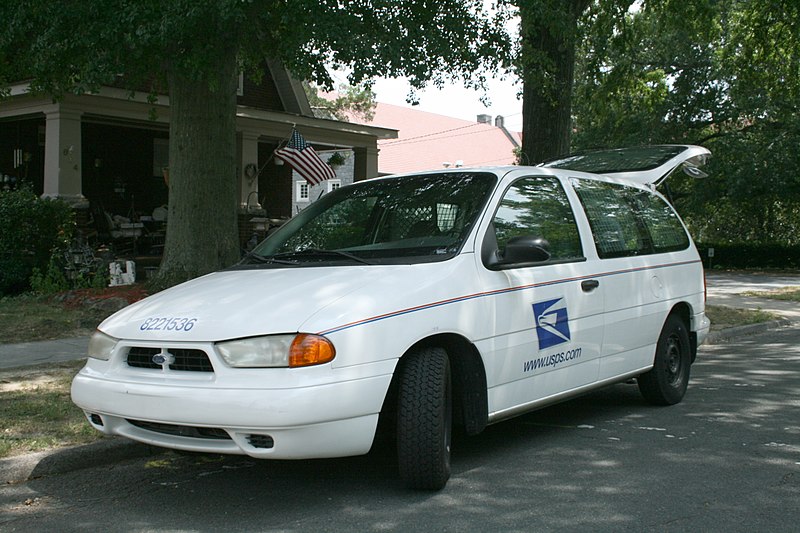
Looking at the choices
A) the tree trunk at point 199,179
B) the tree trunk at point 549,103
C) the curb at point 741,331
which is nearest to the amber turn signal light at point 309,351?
the tree trunk at point 199,179

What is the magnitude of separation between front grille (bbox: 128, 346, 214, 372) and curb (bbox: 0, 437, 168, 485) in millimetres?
1112

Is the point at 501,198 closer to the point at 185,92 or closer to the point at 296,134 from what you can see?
the point at 185,92

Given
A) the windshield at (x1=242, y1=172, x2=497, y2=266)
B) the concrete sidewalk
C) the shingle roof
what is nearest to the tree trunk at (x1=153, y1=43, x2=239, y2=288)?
the concrete sidewalk

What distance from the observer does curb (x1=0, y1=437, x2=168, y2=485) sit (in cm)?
509

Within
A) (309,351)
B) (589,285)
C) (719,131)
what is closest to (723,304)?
(589,285)

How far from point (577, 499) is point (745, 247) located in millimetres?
29200

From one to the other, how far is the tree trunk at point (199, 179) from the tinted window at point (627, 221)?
596cm

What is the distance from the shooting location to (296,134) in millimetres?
19609

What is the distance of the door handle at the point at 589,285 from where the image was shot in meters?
5.83

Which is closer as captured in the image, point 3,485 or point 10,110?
point 3,485

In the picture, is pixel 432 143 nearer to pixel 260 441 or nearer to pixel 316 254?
pixel 316 254

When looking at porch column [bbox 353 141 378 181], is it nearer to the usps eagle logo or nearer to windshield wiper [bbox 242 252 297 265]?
windshield wiper [bbox 242 252 297 265]

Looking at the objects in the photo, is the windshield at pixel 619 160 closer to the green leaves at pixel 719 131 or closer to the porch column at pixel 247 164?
the porch column at pixel 247 164

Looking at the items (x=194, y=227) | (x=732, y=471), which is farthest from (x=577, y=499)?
(x=194, y=227)
